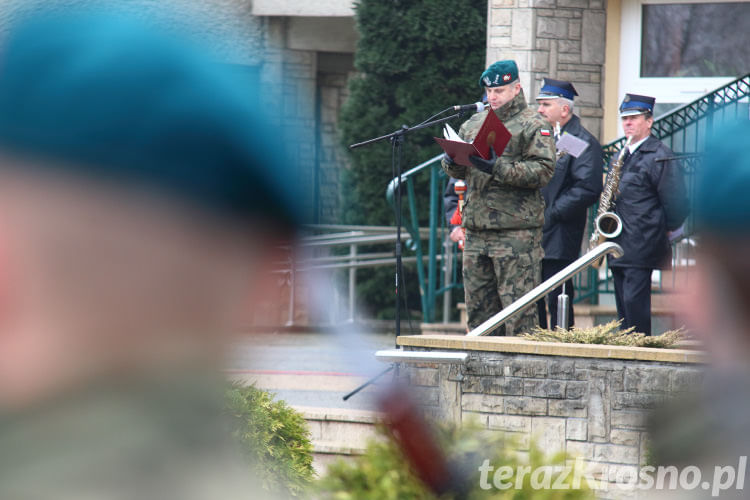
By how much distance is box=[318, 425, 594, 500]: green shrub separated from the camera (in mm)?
1757

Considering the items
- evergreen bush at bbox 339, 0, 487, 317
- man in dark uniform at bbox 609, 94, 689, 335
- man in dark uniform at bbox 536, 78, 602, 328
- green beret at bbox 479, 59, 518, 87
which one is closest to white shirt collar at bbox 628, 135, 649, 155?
man in dark uniform at bbox 609, 94, 689, 335

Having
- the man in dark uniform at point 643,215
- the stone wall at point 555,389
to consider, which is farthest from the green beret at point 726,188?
the man in dark uniform at point 643,215

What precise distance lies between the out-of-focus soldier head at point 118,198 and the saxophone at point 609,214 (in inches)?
246

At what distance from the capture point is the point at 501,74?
21.2 ft

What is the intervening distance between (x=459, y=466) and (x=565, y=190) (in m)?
5.73

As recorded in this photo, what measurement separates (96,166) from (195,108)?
0.10 m

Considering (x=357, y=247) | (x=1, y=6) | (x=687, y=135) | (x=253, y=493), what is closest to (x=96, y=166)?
(x=253, y=493)

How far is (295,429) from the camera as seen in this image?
4.46 metres

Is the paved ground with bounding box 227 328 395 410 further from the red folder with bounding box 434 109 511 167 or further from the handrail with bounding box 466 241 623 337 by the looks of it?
the red folder with bounding box 434 109 511 167

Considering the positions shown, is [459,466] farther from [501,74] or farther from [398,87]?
[398,87]

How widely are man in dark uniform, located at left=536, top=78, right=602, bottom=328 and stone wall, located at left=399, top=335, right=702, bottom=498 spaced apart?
5.78 feet

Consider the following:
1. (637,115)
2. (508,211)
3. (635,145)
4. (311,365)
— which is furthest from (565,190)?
(311,365)

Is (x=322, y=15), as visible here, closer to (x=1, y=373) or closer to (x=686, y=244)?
(x=686, y=244)

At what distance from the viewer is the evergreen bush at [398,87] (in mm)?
11680
